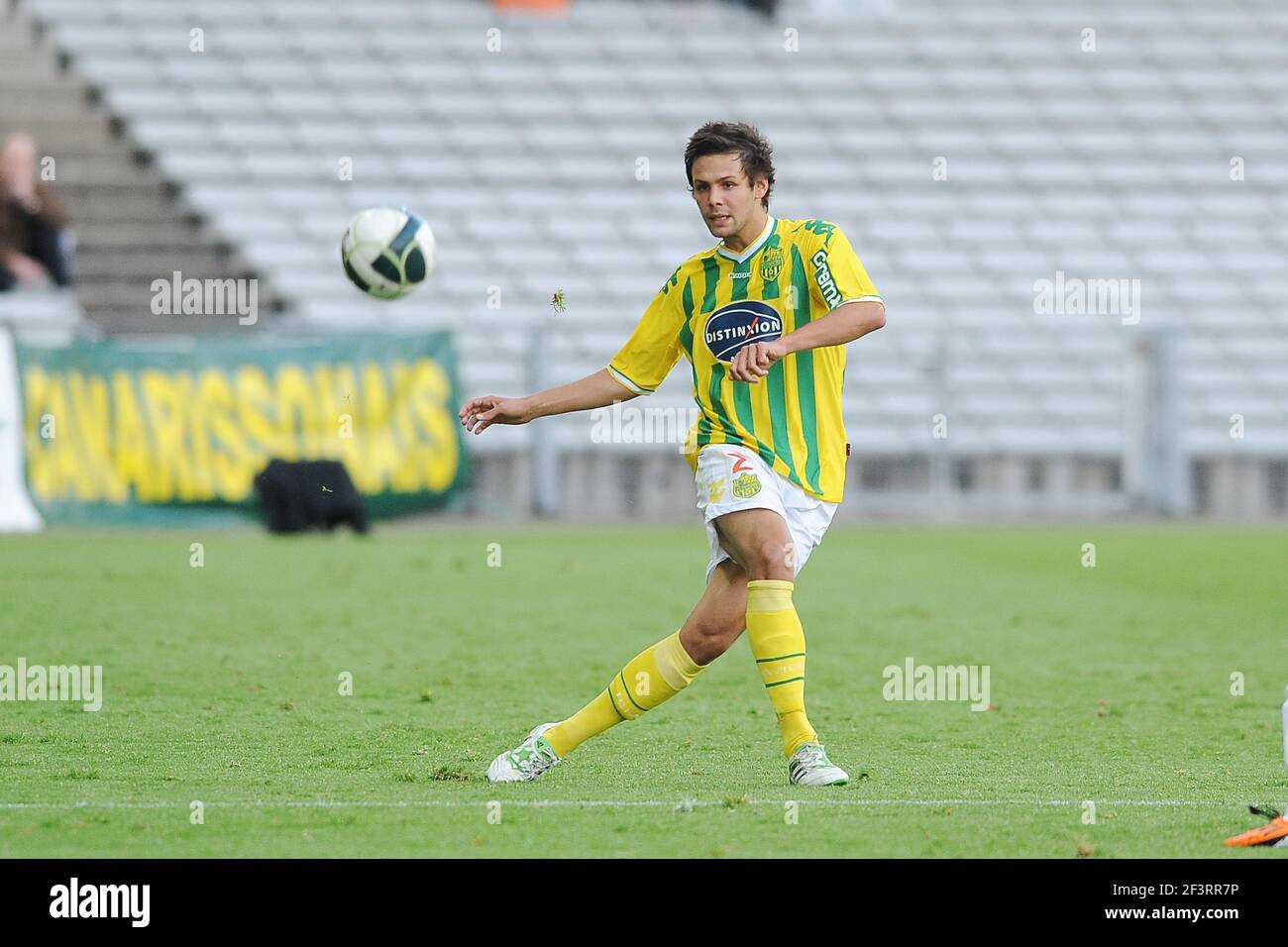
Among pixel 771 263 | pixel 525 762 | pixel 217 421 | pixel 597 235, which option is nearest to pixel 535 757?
pixel 525 762

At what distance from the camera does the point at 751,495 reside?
5.66 metres

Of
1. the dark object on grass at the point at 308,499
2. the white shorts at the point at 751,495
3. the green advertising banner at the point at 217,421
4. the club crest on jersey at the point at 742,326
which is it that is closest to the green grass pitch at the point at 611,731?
the white shorts at the point at 751,495

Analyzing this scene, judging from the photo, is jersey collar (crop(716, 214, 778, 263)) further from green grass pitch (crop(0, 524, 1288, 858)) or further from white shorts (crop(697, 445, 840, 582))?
green grass pitch (crop(0, 524, 1288, 858))

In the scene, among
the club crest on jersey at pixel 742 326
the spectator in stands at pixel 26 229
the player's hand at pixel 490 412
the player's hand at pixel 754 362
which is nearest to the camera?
the player's hand at pixel 754 362

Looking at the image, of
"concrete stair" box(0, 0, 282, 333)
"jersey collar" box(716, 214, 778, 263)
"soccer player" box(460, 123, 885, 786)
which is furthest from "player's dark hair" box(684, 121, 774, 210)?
"concrete stair" box(0, 0, 282, 333)

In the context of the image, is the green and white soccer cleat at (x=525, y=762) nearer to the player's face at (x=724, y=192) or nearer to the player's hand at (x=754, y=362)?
the player's hand at (x=754, y=362)

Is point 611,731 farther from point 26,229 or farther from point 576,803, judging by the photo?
point 26,229

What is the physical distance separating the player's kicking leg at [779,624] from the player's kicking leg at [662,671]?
8 cm

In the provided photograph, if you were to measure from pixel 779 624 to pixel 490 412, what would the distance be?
3.55ft

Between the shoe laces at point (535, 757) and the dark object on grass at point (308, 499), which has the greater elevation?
the dark object on grass at point (308, 499)

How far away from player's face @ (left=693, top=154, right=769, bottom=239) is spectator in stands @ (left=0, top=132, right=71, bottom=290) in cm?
1431

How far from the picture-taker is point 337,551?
47.5 ft

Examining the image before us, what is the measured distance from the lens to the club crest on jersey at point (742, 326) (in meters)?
5.78

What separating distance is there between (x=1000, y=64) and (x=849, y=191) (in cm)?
361
